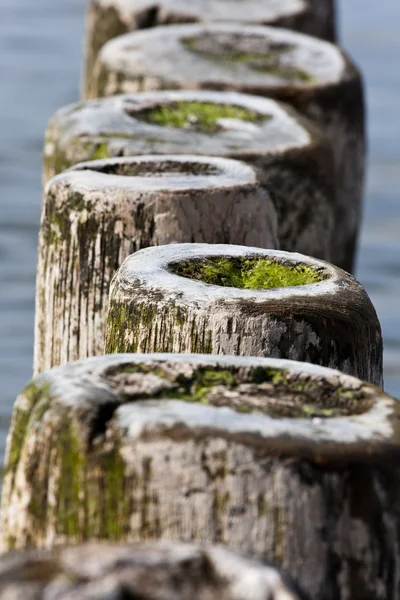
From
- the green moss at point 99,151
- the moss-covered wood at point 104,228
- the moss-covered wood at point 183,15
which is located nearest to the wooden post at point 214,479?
the moss-covered wood at point 104,228

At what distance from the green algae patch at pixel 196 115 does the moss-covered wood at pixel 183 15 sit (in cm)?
237

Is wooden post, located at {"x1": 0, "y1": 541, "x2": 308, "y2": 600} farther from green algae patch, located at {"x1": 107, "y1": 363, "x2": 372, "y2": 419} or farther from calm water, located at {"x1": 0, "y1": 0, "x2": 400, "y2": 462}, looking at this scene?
calm water, located at {"x1": 0, "y1": 0, "x2": 400, "y2": 462}

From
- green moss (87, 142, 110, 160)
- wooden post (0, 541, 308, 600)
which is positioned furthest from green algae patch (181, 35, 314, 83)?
wooden post (0, 541, 308, 600)

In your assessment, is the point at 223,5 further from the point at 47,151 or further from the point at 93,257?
the point at 93,257

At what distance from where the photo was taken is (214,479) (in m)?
1.96

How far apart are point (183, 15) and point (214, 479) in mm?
5713

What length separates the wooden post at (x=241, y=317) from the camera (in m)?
2.66

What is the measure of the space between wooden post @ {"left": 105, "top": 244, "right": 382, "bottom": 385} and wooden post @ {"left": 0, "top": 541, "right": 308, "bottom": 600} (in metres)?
0.96

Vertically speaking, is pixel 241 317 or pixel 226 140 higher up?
pixel 241 317

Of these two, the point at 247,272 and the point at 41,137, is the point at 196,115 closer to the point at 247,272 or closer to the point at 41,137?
the point at 247,272

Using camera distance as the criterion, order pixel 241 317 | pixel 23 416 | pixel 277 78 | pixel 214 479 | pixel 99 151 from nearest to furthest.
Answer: pixel 214 479, pixel 23 416, pixel 241 317, pixel 99 151, pixel 277 78

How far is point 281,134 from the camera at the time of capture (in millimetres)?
4656

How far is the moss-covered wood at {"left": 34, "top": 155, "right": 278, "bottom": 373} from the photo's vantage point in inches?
134

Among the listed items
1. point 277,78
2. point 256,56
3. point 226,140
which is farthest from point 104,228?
point 256,56
